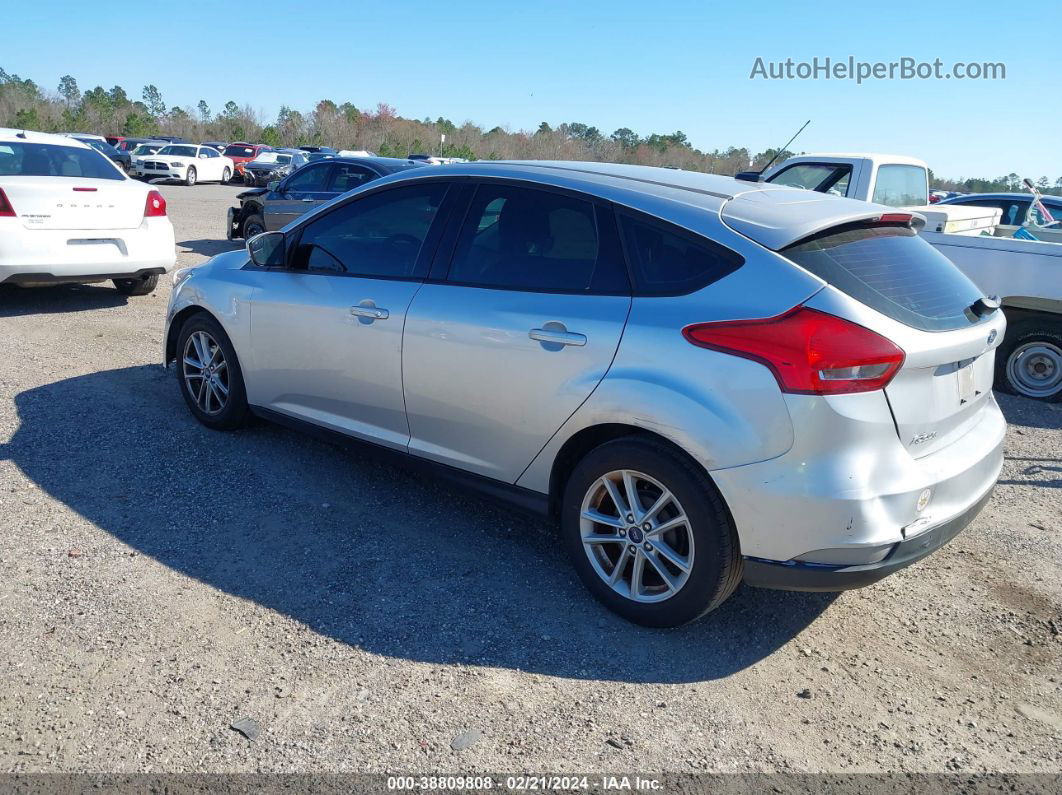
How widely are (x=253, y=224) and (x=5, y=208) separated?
254 inches

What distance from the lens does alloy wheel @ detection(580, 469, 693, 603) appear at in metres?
3.38

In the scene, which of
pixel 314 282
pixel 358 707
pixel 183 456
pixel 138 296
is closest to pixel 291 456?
pixel 183 456

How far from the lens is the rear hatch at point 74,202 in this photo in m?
7.76

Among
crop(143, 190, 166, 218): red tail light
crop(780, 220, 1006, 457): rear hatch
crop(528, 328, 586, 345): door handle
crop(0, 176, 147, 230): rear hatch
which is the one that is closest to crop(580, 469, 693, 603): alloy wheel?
crop(528, 328, 586, 345): door handle

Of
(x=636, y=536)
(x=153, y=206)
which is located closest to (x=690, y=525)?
(x=636, y=536)

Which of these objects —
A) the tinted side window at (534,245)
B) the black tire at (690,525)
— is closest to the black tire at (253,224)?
the tinted side window at (534,245)

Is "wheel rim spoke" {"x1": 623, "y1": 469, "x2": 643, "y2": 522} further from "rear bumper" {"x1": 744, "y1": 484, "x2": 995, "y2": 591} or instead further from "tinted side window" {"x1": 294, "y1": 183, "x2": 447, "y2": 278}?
"tinted side window" {"x1": 294, "y1": 183, "x2": 447, "y2": 278}

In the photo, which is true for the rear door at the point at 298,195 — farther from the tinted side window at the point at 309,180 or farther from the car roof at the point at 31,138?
the car roof at the point at 31,138

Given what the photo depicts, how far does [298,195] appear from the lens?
516 inches

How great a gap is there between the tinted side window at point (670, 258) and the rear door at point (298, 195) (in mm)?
10071

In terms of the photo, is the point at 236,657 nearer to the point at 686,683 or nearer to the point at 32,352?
the point at 686,683

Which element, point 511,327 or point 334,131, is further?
point 334,131

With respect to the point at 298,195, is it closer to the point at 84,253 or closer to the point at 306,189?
the point at 306,189

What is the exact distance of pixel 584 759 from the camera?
2.78m
